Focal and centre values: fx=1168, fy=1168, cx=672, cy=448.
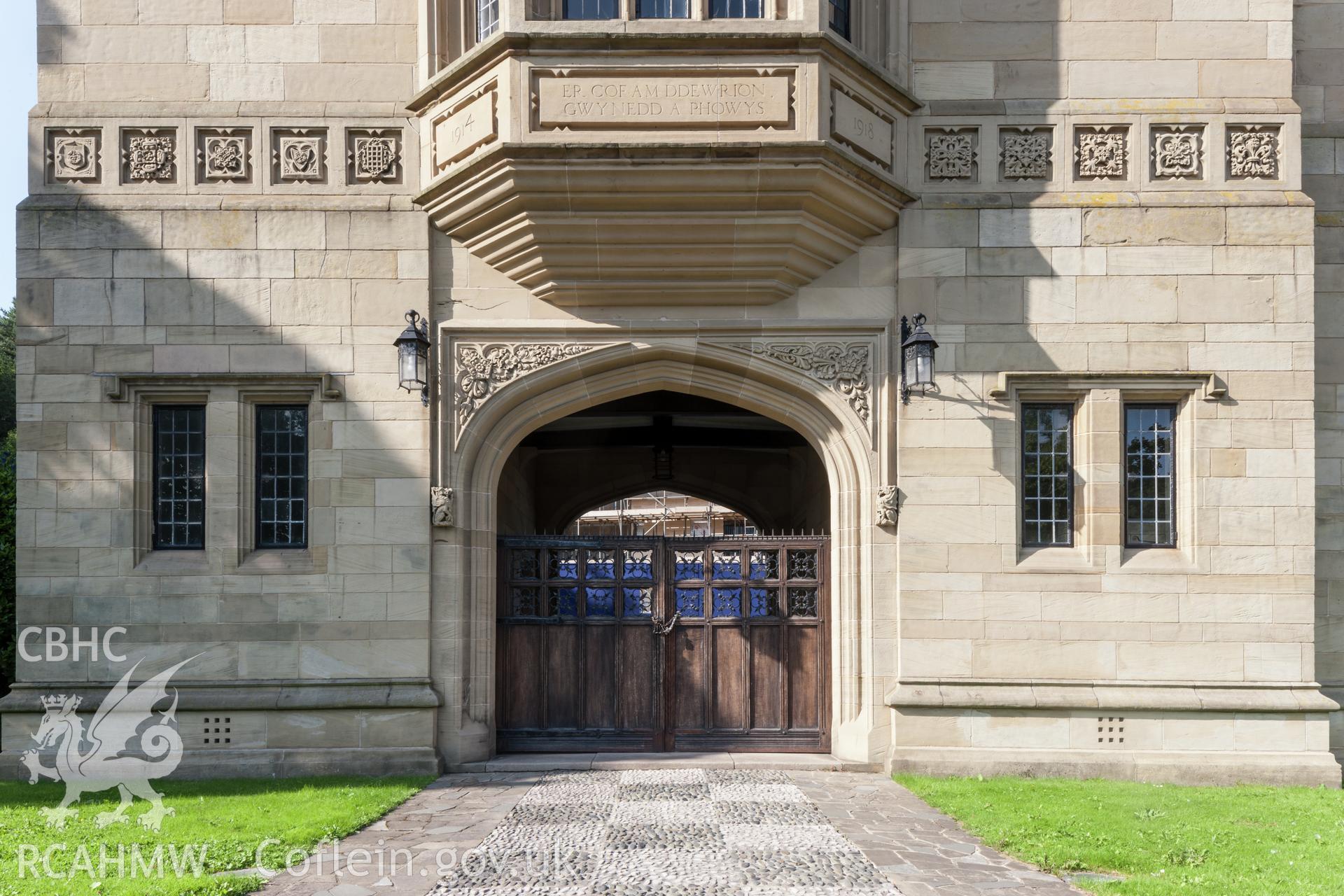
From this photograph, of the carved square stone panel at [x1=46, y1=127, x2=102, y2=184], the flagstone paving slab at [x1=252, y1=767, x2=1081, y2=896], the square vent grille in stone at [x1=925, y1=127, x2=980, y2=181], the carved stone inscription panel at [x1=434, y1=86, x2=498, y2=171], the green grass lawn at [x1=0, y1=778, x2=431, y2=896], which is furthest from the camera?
the square vent grille in stone at [x1=925, y1=127, x2=980, y2=181]

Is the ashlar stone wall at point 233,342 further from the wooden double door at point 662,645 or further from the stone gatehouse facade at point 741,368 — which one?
the wooden double door at point 662,645

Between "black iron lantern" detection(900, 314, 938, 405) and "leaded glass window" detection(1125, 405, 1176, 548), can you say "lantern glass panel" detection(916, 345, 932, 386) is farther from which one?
"leaded glass window" detection(1125, 405, 1176, 548)

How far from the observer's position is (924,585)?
10.4 meters

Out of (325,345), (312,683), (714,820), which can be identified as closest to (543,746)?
(312,683)

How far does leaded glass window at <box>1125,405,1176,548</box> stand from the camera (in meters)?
10.6

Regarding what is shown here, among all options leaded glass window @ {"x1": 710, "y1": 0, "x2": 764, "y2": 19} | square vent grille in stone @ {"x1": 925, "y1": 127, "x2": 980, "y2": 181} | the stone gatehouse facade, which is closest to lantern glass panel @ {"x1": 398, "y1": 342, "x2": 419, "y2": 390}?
the stone gatehouse facade

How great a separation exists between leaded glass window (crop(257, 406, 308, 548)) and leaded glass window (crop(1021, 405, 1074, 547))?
6528 mm

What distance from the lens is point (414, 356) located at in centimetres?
1009

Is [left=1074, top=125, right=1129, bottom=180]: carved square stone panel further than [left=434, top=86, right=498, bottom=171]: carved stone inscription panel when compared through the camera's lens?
Yes

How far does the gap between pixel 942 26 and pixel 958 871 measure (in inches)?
292

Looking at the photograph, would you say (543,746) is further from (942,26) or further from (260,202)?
(942,26)

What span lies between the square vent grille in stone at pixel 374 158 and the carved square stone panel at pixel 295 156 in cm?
28

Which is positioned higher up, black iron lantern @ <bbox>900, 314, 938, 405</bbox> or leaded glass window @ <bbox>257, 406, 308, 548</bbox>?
black iron lantern @ <bbox>900, 314, 938, 405</bbox>

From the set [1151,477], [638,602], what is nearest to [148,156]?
[638,602]
